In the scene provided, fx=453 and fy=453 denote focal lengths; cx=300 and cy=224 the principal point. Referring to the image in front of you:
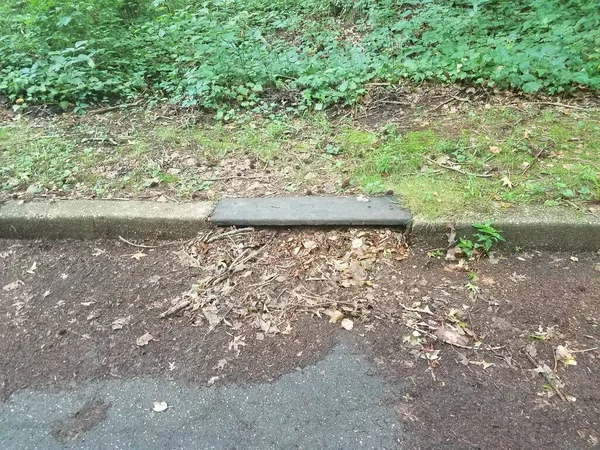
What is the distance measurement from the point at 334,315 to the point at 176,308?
98 centimetres

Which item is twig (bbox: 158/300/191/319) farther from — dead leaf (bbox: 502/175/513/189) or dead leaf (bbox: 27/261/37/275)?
dead leaf (bbox: 502/175/513/189)

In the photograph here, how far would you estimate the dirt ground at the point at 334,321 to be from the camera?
2219 mm

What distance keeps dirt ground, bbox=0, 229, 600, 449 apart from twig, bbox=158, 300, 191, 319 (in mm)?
23

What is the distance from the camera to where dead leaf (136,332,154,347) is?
2.62 metres

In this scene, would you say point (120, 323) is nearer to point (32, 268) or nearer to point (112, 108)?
point (32, 268)

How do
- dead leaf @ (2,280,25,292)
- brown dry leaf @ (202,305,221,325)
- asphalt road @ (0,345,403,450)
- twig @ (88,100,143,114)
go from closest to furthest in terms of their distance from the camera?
asphalt road @ (0,345,403,450), brown dry leaf @ (202,305,221,325), dead leaf @ (2,280,25,292), twig @ (88,100,143,114)

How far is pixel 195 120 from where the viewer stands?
467 centimetres

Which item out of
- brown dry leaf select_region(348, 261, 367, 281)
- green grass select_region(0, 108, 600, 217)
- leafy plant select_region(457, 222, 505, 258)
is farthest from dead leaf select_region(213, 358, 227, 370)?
leafy plant select_region(457, 222, 505, 258)

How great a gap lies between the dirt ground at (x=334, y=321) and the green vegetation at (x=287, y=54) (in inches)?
60.4

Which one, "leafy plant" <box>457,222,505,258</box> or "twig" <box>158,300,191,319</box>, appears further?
"leafy plant" <box>457,222,505,258</box>

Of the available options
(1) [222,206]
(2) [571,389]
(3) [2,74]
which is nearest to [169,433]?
(1) [222,206]

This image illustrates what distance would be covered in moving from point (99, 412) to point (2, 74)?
4.80m

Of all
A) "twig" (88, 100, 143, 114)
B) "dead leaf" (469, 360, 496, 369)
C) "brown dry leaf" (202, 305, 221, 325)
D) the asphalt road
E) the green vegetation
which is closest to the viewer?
the asphalt road

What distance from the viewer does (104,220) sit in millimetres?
3359
